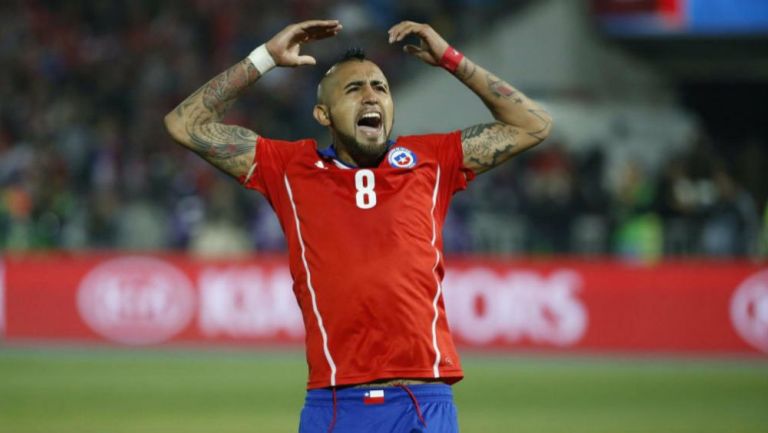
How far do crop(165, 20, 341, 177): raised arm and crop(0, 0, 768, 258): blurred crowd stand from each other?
38.8ft

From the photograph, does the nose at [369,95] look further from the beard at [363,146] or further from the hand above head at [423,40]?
the hand above head at [423,40]

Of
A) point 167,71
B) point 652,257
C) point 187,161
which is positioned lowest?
point 652,257

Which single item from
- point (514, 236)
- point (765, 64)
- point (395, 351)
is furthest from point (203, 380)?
point (765, 64)

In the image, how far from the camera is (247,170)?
5.38m

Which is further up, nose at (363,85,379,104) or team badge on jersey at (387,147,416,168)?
nose at (363,85,379,104)

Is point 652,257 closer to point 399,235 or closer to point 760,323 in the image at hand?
point 760,323

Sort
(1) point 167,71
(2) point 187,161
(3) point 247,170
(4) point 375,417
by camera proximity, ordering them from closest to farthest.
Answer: (4) point 375,417
(3) point 247,170
(2) point 187,161
(1) point 167,71

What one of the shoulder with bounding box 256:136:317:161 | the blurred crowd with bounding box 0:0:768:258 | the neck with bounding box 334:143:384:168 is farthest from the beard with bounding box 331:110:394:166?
the blurred crowd with bounding box 0:0:768:258

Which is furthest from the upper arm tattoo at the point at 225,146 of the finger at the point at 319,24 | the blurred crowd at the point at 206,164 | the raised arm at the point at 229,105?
the blurred crowd at the point at 206,164

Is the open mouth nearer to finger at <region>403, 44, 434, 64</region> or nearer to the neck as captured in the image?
A: the neck

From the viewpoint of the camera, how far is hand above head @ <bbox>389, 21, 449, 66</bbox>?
5.29 m

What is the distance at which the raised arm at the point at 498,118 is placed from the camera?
546 centimetres

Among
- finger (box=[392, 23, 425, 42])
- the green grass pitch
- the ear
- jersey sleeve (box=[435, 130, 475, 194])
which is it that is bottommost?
the green grass pitch

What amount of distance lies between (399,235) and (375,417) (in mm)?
659
